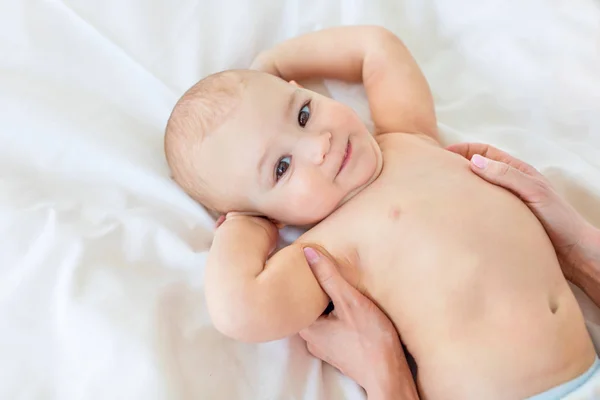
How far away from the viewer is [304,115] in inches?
41.6

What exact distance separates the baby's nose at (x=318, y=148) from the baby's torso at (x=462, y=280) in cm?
10

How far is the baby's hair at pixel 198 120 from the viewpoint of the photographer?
3.33 ft

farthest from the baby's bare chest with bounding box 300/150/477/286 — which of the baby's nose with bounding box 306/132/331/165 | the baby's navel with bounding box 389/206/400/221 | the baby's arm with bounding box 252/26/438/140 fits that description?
the baby's arm with bounding box 252/26/438/140

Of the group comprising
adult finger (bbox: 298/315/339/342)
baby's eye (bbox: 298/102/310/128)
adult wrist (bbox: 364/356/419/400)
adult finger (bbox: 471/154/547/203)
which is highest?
baby's eye (bbox: 298/102/310/128)

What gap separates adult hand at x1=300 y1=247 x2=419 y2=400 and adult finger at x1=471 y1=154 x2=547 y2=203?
29cm

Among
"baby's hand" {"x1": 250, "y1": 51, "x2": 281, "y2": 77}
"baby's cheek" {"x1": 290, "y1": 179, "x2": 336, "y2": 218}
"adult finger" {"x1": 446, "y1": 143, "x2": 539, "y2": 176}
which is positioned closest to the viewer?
"baby's cheek" {"x1": 290, "y1": 179, "x2": 336, "y2": 218}

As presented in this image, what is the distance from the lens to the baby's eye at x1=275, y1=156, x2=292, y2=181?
1020mm

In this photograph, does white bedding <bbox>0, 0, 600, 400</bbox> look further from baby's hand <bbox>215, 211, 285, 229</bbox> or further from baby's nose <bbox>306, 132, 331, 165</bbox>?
baby's nose <bbox>306, 132, 331, 165</bbox>

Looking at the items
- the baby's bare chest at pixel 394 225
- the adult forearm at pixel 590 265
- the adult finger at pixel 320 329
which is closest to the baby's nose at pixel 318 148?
the baby's bare chest at pixel 394 225

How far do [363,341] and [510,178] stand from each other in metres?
0.36

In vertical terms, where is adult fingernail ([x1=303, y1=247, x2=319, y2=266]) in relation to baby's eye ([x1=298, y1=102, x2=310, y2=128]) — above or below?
below

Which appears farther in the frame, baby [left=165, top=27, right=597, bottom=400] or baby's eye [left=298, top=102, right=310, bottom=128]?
baby's eye [left=298, top=102, right=310, bottom=128]

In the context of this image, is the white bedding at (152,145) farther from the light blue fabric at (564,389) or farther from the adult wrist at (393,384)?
the light blue fabric at (564,389)

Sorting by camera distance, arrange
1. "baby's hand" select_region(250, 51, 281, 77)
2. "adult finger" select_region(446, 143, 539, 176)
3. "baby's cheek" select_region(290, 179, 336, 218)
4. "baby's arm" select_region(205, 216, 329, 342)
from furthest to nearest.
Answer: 1. "baby's hand" select_region(250, 51, 281, 77)
2. "adult finger" select_region(446, 143, 539, 176)
3. "baby's cheek" select_region(290, 179, 336, 218)
4. "baby's arm" select_region(205, 216, 329, 342)
